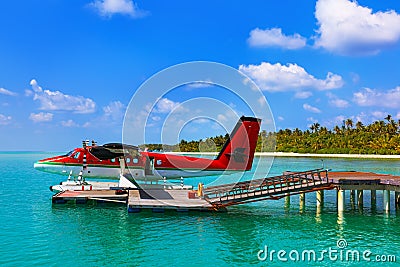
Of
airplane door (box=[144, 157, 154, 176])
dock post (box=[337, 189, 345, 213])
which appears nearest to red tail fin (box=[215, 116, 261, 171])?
airplane door (box=[144, 157, 154, 176])

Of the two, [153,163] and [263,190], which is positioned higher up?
[153,163]

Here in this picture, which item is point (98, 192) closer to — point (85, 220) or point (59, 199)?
point (59, 199)

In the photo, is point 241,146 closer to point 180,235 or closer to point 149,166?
point 149,166

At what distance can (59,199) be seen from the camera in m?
22.8

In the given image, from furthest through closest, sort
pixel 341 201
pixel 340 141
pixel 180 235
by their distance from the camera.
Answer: pixel 340 141
pixel 341 201
pixel 180 235

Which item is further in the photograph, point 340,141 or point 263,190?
point 340,141

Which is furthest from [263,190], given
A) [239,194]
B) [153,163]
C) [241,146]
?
[153,163]

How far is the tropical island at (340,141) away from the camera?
111938mm

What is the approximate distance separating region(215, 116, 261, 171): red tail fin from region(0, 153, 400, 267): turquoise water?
3.25 m

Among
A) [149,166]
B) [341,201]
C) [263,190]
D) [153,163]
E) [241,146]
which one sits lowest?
[341,201]

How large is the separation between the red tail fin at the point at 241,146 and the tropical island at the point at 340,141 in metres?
74.8

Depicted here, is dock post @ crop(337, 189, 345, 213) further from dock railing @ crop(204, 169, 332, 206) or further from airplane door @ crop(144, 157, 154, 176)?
airplane door @ crop(144, 157, 154, 176)

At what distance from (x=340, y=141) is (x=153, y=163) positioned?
112016 mm

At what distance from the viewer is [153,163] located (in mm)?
25797
